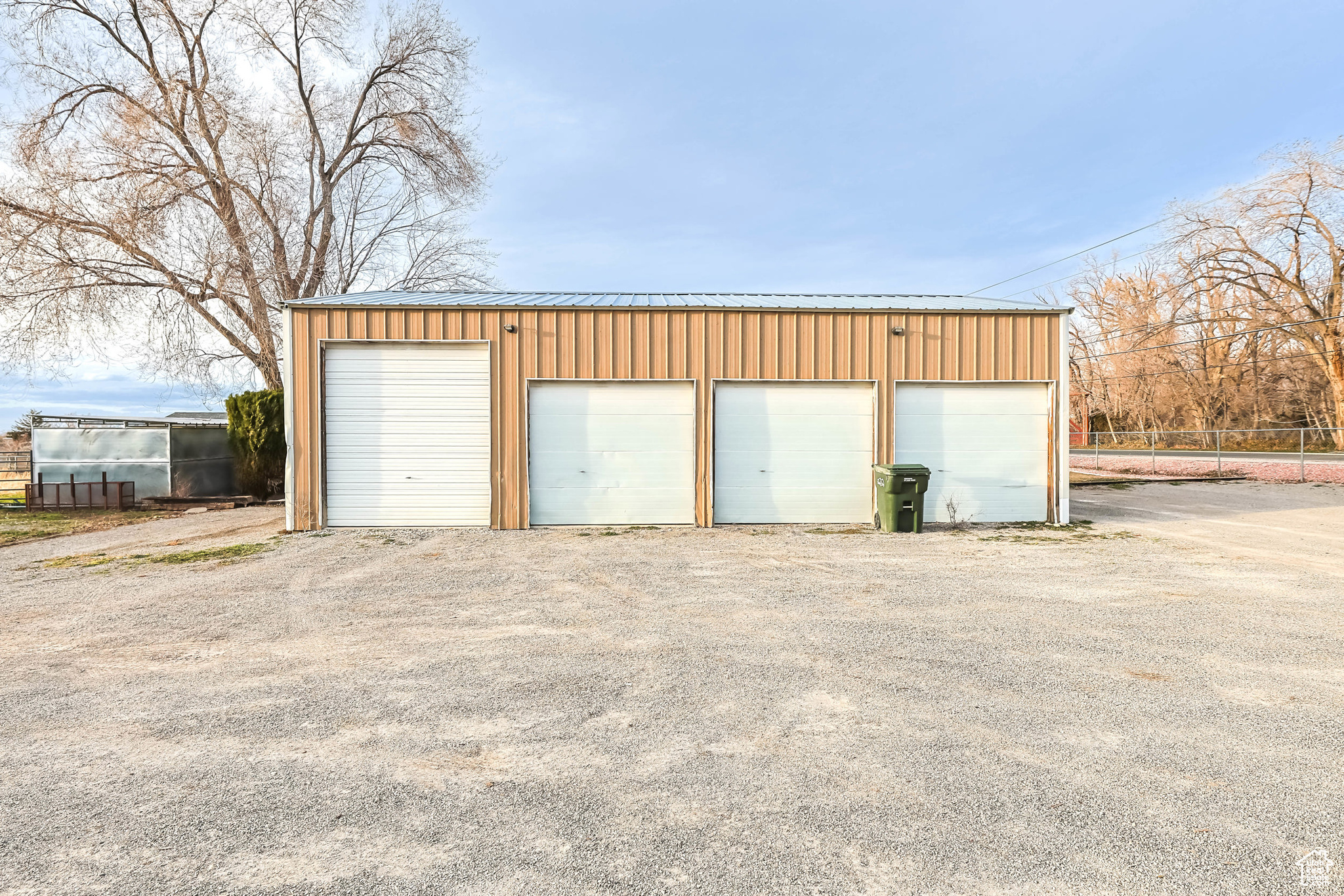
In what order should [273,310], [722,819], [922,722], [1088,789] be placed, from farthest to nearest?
[273,310] < [922,722] < [1088,789] < [722,819]

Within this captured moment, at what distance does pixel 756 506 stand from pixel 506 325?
5.01m

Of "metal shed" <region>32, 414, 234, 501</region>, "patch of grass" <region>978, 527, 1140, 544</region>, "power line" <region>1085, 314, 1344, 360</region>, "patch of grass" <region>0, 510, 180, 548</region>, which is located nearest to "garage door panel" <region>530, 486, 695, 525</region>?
"patch of grass" <region>978, 527, 1140, 544</region>

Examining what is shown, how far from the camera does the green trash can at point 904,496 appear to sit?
9.91 metres

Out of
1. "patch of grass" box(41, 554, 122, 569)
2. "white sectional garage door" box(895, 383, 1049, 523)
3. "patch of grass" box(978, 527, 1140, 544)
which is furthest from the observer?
"white sectional garage door" box(895, 383, 1049, 523)

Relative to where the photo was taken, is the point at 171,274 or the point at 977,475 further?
the point at 171,274

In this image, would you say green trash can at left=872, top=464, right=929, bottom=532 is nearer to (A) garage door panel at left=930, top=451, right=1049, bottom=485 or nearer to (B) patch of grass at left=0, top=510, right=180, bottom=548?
(A) garage door panel at left=930, top=451, right=1049, bottom=485

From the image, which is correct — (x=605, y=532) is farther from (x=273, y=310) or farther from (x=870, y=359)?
(x=273, y=310)

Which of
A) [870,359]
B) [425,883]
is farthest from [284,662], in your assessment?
[870,359]

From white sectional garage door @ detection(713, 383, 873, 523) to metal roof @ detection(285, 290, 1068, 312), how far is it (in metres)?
1.51

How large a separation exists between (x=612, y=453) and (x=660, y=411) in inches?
41.5

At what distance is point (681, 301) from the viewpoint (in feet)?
38.4

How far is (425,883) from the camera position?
2.20 meters

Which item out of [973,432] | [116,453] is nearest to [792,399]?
[973,432]

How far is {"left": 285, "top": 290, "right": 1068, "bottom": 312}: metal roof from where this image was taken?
415 inches
